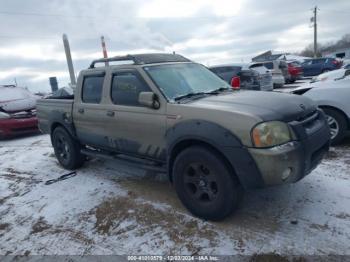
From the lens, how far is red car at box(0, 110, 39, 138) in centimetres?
914

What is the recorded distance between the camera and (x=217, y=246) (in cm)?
310

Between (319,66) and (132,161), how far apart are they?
877 inches

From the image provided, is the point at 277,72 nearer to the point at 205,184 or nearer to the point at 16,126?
the point at 16,126

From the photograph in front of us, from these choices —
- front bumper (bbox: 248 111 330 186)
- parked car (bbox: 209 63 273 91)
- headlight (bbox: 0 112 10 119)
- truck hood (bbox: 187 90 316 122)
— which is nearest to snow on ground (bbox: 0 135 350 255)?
front bumper (bbox: 248 111 330 186)

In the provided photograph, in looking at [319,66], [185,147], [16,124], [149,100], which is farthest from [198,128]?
[319,66]

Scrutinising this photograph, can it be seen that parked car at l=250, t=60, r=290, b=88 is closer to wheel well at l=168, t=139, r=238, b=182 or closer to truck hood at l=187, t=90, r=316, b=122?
truck hood at l=187, t=90, r=316, b=122

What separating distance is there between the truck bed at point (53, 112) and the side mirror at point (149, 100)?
216cm

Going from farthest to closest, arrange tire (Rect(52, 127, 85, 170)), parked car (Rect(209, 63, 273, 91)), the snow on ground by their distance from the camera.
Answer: parked car (Rect(209, 63, 273, 91)), tire (Rect(52, 127, 85, 170)), the snow on ground

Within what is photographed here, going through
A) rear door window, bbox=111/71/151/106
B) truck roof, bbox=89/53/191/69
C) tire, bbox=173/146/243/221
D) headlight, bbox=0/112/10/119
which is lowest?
tire, bbox=173/146/243/221

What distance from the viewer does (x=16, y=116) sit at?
937 centimetres

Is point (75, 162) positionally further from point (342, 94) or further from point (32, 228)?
point (342, 94)

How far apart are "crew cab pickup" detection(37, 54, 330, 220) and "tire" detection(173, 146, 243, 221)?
11mm

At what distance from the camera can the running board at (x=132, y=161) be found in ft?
13.4

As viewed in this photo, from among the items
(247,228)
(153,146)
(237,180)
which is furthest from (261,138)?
(153,146)
